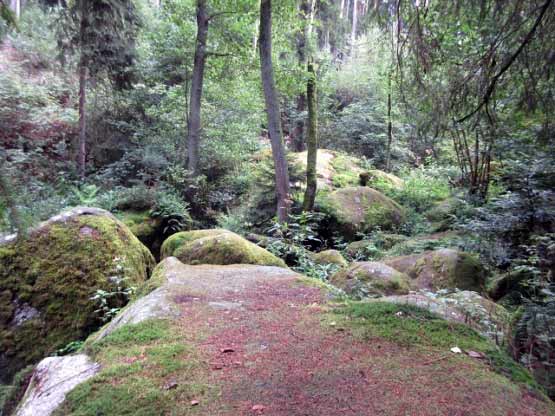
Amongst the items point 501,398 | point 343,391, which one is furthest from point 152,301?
point 501,398

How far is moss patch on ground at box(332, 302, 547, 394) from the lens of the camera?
264 centimetres

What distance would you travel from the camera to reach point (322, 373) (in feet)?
8.39

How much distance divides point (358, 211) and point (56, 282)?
926 cm

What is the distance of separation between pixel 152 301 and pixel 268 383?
1.96 m

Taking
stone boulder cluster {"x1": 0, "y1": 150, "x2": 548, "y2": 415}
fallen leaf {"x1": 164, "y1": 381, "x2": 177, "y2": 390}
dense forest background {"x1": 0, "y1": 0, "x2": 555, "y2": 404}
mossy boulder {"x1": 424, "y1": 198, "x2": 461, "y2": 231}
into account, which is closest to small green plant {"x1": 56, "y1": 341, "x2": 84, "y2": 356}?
stone boulder cluster {"x1": 0, "y1": 150, "x2": 548, "y2": 415}

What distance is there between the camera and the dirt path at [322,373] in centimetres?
218

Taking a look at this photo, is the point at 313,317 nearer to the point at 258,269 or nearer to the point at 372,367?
the point at 372,367

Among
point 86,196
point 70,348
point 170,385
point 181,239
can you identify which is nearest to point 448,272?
point 181,239

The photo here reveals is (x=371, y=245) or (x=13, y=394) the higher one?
(x=371, y=245)

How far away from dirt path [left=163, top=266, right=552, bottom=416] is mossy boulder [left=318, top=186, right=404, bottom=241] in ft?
27.2

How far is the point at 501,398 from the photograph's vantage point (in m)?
2.23

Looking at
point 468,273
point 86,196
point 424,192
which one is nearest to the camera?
point 468,273

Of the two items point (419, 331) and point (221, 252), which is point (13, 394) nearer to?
point (221, 252)

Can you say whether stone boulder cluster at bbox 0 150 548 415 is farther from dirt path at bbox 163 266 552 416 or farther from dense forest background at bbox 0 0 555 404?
dirt path at bbox 163 266 552 416
